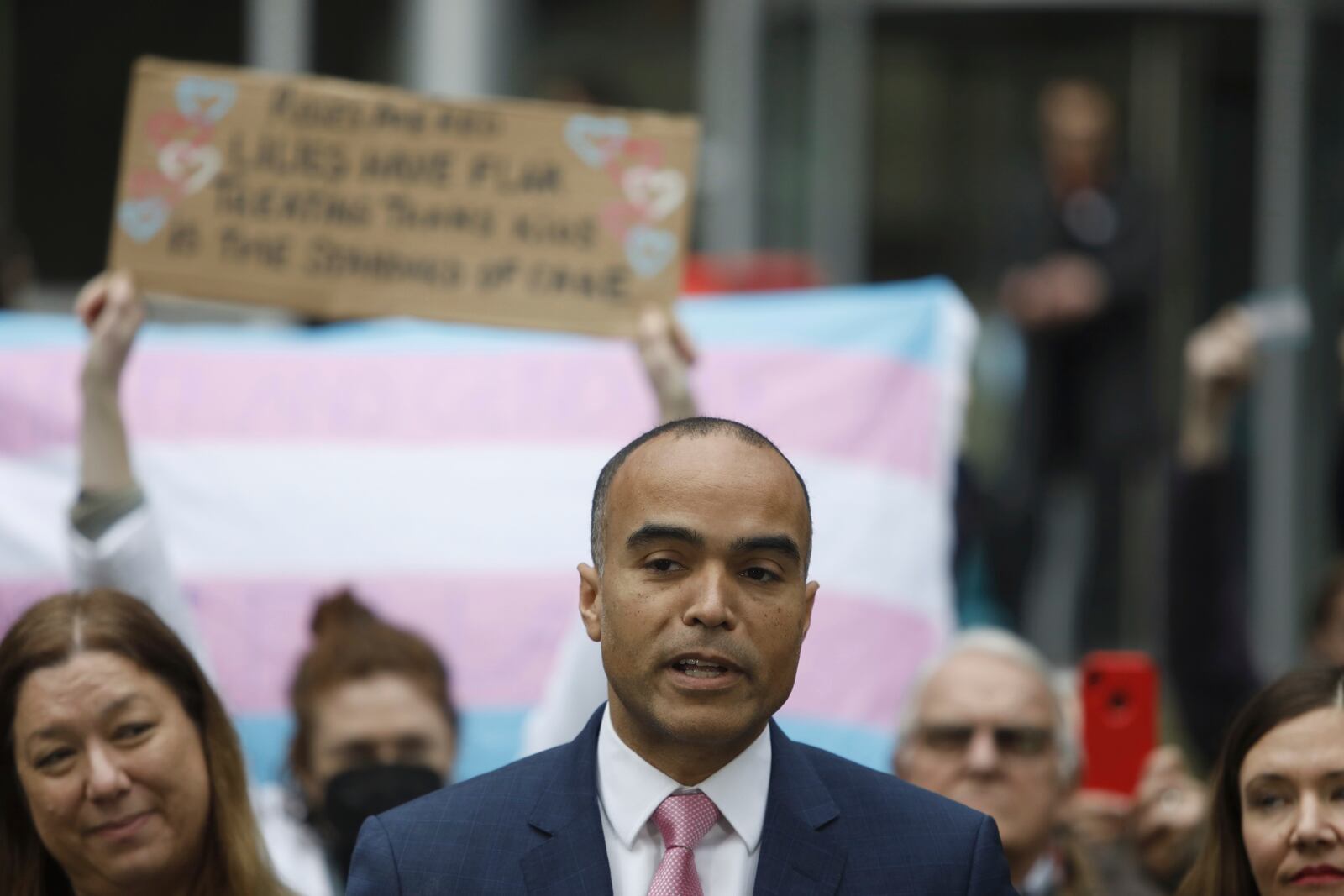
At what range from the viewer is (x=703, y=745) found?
109 inches

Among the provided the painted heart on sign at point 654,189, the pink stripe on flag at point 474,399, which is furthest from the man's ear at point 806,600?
the pink stripe on flag at point 474,399

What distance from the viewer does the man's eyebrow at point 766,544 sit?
2744 mm

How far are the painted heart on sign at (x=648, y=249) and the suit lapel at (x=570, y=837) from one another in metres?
2.05

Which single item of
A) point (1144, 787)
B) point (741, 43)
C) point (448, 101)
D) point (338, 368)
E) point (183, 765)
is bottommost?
point (1144, 787)

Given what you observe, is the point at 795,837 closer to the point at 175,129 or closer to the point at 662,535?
the point at 662,535

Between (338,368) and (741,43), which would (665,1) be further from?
(338,368)

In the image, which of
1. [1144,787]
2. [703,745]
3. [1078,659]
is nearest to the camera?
[703,745]

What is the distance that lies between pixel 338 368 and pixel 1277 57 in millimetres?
6023

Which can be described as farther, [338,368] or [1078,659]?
[1078,659]

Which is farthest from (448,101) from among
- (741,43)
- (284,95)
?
(741,43)

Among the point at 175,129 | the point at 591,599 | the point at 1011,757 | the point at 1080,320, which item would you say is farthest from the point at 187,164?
the point at 1080,320

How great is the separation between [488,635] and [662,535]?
8.59 feet

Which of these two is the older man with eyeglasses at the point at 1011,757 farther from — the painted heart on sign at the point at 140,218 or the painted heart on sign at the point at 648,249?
the painted heart on sign at the point at 140,218

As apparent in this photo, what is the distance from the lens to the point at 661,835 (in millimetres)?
2818
